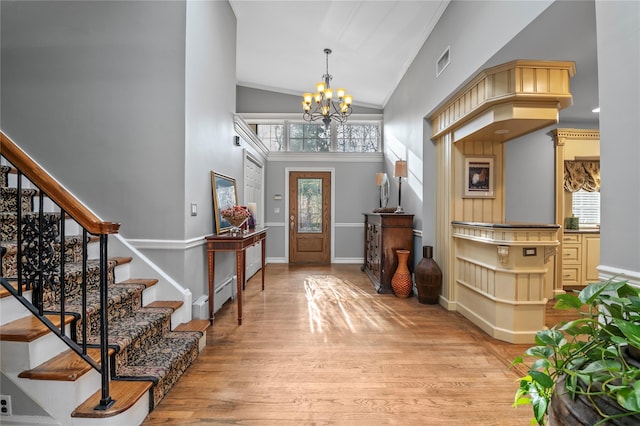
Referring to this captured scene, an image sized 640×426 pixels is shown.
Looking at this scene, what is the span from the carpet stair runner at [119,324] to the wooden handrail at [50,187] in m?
0.14

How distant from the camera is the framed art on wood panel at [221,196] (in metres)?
3.19

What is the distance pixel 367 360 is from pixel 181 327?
5.19ft

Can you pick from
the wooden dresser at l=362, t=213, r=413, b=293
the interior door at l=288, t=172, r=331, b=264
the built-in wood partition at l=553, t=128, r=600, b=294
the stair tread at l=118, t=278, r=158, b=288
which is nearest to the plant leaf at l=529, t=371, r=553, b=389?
the stair tread at l=118, t=278, r=158, b=288

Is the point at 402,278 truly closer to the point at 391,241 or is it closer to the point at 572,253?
the point at 391,241

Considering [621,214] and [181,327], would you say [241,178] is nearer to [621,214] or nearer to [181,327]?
[181,327]

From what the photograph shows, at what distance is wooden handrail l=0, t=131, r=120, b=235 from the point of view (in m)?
1.39

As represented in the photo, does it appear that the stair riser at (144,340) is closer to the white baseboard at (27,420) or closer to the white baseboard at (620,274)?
the white baseboard at (27,420)

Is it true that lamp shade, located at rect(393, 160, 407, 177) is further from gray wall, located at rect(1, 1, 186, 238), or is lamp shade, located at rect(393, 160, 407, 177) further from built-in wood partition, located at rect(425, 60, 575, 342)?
gray wall, located at rect(1, 1, 186, 238)

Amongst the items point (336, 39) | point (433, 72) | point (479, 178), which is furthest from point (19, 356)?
point (336, 39)

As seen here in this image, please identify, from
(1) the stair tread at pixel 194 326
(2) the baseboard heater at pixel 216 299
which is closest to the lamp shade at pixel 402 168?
(2) the baseboard heater at pixel 216 299

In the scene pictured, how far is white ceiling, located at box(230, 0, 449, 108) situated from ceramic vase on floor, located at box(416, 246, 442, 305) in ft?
9.21

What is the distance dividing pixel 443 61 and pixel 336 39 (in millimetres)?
1705

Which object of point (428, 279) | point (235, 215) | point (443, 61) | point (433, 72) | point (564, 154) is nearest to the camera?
point (235, 215)

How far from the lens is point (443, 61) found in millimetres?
3248
